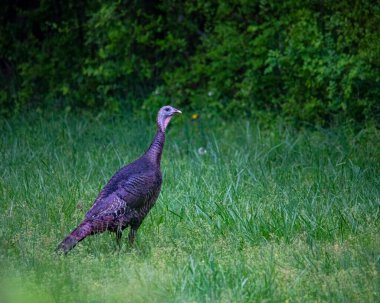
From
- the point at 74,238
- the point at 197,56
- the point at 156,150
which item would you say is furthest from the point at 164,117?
the point at 197,56

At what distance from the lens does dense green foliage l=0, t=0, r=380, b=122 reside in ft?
28.4

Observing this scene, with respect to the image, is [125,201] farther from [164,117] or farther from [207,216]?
[164,117]

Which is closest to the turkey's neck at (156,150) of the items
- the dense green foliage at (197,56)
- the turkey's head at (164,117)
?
the turkey's head at (164,117)

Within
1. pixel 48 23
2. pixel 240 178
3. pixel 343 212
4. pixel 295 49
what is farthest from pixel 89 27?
pixel 343 212

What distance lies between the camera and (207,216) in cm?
580

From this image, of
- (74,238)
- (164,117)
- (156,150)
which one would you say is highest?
(164,117)

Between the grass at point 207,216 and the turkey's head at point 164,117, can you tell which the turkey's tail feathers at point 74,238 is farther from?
the turkey's head at point 164,117

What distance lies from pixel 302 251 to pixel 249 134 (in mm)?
3378

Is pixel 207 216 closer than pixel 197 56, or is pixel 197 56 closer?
pixel 207 216

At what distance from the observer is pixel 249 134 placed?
8359 millimetres

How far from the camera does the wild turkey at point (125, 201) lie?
5.35 meters

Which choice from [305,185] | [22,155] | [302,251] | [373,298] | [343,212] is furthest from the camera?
[22,155]

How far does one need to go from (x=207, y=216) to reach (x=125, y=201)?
2.03ft

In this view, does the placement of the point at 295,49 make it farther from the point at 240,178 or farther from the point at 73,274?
the point at 73,274
